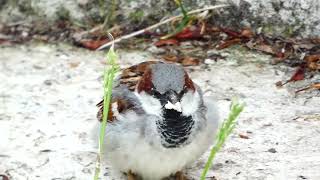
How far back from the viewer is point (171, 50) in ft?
12.8

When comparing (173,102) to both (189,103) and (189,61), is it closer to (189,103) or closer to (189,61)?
(189,103)

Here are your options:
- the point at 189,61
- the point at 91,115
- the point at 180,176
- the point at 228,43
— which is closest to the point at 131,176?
the point at 180,176

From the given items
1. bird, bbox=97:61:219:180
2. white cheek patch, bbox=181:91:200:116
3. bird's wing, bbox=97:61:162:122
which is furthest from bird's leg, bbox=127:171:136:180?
white cheek patch, bbox=181:91:200:116

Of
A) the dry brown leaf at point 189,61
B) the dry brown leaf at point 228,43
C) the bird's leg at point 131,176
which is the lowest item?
the bird's leg at point 131,176

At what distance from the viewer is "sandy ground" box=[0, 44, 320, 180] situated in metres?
2.89

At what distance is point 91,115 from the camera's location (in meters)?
Result: 3.40

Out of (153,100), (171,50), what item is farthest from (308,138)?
(171,50)

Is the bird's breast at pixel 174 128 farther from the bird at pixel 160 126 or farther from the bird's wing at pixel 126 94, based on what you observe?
the bird's wing at pixel 126 94

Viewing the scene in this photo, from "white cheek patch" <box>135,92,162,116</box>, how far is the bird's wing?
0.02m

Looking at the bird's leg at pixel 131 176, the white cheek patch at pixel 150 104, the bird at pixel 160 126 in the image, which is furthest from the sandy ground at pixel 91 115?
the white cheek patch at pixel 150 104

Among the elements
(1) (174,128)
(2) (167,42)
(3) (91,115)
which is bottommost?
(3) (91,115)

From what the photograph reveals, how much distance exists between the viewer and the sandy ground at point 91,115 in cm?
289

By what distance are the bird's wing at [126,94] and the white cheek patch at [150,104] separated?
21mm

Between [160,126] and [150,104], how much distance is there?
10 centimetres
